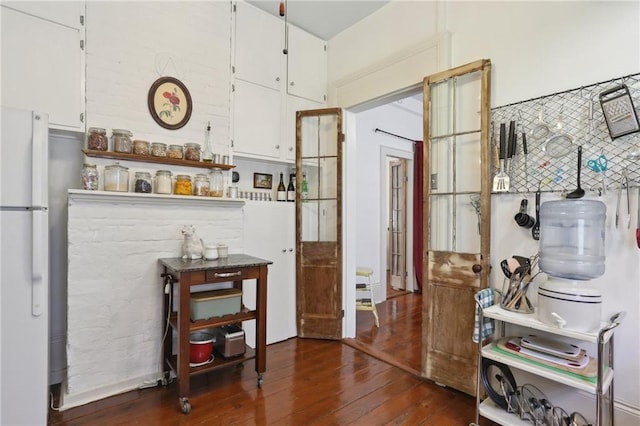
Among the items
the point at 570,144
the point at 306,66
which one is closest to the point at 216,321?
the point at 570,144

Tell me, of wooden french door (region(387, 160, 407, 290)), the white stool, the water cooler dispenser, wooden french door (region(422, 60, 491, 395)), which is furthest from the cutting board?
wooden french door (region(387, 160, 407, 290))

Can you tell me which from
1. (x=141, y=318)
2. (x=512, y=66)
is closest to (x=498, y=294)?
(x=512, y=66)

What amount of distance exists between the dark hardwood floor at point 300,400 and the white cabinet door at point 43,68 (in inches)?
74.1

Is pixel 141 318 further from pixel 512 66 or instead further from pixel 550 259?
pixel 512 66

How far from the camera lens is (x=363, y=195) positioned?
4.52 m

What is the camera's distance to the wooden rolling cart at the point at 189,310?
1998mm

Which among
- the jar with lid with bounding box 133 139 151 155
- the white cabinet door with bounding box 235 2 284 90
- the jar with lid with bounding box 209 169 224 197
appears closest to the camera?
the jar with lid with bounding box 133 139 151 155

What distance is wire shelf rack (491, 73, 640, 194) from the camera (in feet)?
5.28

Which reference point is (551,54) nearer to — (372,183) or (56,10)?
(372,183)

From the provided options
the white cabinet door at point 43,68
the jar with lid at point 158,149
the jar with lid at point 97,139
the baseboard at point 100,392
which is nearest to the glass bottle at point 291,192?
the jar with lid at point 158,149

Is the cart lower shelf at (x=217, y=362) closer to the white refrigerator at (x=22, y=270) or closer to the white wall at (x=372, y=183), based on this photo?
the white refrigerator at (x=22, y=270)

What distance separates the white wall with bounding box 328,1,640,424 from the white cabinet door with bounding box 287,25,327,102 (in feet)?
3.17

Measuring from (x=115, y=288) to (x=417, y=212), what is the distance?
427 cm

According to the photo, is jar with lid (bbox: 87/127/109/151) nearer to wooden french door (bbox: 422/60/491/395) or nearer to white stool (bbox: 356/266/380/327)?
wooden french door (bbox: 422/60/491/395)
